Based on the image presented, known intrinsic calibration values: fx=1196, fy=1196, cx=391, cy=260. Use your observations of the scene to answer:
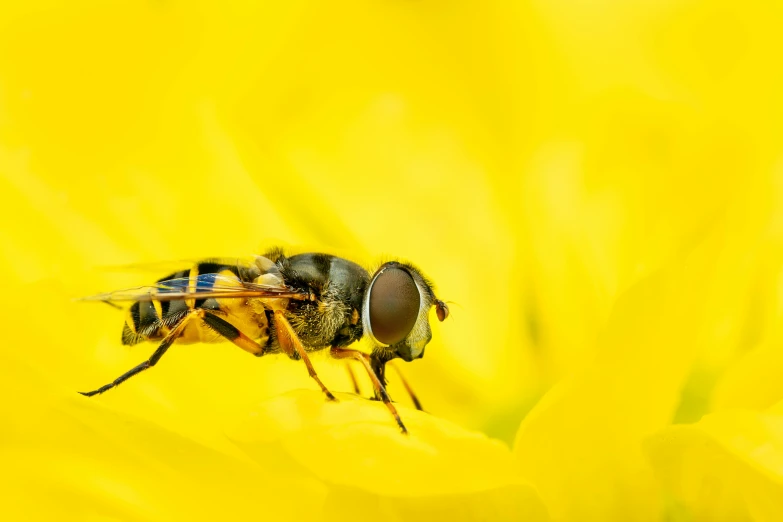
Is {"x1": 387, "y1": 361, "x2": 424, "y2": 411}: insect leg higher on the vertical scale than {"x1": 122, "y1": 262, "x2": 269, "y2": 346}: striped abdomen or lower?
lower

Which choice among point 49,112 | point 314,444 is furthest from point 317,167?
point 314,444

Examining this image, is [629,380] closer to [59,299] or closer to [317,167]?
[59,299]

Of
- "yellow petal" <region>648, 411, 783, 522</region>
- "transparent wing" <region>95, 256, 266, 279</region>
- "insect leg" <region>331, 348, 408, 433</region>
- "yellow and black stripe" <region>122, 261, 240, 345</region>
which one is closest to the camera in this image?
"yellow petal" <region>648, 411, 783, 522</region>

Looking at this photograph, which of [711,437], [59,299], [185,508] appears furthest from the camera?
[59,299]

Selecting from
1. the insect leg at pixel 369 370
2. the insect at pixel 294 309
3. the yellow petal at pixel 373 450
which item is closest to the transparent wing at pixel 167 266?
the insect at pixel 294 309

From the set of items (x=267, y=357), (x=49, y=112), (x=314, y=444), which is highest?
(x=49, y=112)

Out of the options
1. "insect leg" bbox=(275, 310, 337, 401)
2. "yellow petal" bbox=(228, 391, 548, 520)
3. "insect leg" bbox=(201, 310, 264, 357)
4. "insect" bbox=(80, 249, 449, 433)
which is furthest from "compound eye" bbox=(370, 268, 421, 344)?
"yellow petal" bbox=(228, 391, 548, 520)

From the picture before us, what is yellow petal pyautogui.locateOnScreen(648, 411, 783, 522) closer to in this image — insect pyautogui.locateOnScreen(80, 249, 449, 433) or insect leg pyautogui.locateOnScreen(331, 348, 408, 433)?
insect leg pyautogui.locateOnScreen(331, 348, 408, 433)
